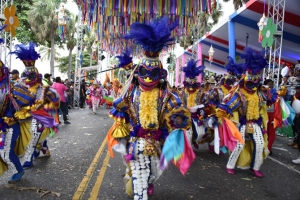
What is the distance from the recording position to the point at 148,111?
3363mm

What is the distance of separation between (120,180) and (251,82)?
2957 mm

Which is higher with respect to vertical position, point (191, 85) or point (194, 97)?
point (191, 85)

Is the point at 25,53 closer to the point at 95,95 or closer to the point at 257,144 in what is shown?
the point at 257,144

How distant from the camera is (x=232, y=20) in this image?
14109 mm

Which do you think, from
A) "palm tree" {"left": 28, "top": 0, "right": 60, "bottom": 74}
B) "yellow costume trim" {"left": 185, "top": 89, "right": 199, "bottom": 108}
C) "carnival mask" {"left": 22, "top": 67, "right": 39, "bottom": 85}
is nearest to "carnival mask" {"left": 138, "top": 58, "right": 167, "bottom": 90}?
"carnival mask" {"left": 22, "top": 67, "right": 39, "bottom": 85}

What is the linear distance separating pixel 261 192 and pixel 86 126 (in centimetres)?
→ 734

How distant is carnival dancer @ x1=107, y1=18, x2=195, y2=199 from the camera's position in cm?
329

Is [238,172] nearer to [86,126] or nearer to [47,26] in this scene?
[86,126]

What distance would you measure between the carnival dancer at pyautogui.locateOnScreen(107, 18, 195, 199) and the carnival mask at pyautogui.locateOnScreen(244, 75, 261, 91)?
7.75ft

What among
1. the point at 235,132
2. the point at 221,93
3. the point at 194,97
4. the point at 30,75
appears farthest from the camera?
the point at 194,97

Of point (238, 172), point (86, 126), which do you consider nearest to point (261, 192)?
point (238, 172)

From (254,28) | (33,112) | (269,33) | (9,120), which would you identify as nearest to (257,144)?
(33,112)

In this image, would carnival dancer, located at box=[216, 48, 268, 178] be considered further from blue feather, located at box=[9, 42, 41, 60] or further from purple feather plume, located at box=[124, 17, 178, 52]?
blue feather, located at box=[9, 42, 41, 60]

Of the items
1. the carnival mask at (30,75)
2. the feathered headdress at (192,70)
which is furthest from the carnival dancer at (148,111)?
the feathered headdress at (192,70)
